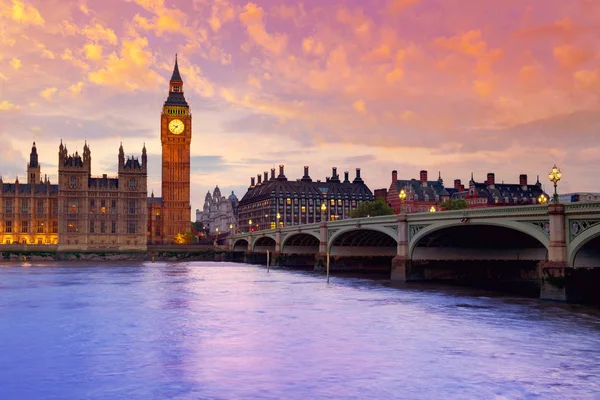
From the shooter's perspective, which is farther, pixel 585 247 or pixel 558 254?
pixel 585 247

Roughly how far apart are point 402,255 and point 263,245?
241ft

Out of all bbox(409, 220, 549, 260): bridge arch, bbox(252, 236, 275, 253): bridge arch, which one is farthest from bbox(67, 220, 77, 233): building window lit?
bbox(409, 220, 549, 260): bridge arch

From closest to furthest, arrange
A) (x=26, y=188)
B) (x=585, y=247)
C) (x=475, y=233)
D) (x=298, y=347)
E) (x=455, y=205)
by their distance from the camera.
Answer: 1. (x=298, y=347)
2. (x=585, y=247)
3. (x=475, y=233)
4. (x=455, y=205)
5. (x=26, y=188)

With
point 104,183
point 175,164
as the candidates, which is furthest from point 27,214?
point 175,164

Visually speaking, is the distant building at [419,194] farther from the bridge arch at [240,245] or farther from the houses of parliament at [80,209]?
the houses of parliament at [80,209]

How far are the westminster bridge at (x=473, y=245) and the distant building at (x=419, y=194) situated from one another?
4581 cm

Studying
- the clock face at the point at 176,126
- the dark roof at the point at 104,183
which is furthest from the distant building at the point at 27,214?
the clock face at the point at 176,126

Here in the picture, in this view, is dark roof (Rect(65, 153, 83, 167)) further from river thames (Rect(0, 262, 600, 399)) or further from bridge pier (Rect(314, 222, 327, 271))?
river thames (Rect(0, 262, 600, 399))

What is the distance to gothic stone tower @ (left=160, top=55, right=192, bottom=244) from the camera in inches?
7052

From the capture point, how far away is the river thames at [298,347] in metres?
22.4

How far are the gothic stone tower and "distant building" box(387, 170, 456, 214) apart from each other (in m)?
54.0

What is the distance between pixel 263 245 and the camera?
137500 millimetres

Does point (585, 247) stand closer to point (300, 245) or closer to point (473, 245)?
point (473, 245)

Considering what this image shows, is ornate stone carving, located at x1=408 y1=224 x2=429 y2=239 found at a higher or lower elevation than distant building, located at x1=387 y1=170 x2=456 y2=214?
lower
